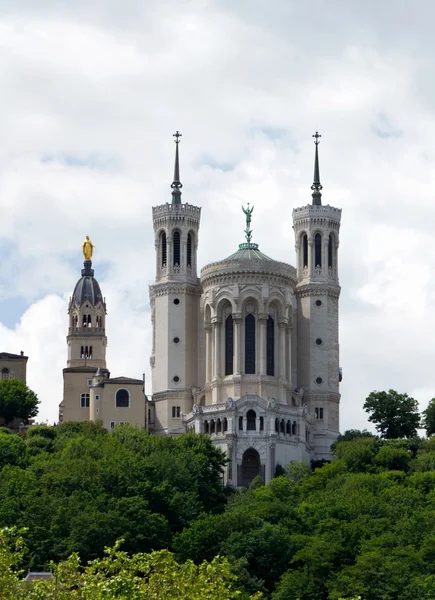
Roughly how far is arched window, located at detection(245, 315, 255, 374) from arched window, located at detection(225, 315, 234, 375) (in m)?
1.15

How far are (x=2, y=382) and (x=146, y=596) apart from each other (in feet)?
265

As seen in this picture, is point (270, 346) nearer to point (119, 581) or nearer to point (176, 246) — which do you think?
point (176, 246)

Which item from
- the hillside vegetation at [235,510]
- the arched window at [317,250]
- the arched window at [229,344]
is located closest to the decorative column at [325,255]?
the arched window at [317,250]

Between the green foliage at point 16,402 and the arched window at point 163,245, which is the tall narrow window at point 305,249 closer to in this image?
the arched window at point 163,245

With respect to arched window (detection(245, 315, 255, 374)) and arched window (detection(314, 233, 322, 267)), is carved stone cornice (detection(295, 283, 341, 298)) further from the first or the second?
arched window (detection(245, 315, 255, 374))

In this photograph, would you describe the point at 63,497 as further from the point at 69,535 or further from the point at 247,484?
the point at 247,484

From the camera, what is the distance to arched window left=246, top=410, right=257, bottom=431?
135625mm

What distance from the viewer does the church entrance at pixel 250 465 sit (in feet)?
443

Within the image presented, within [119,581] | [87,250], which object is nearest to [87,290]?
[87,250]

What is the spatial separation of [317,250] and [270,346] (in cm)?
1053

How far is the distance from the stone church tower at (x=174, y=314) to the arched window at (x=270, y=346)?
6042 millimetres

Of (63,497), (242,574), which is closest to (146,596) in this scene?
(242,574)

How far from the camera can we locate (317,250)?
145875mm

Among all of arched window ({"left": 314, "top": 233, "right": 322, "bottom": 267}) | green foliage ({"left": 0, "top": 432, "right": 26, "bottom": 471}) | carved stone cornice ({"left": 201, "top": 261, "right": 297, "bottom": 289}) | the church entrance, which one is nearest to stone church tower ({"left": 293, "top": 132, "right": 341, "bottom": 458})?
arched window ({"left": 314, "top": 233, "right": 322, "bottom": 267})
